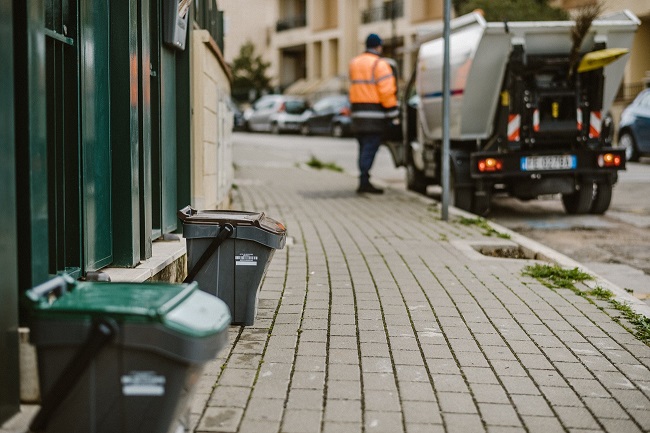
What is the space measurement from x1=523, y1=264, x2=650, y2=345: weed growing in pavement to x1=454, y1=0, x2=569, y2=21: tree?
855 inches

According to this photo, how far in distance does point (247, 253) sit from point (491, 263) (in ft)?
10.9

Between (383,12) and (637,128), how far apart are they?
28.3 m

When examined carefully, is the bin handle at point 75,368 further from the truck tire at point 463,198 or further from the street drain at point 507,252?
the truck tire at point 463,198

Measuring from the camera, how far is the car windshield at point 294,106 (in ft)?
126

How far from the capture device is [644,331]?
18.9 ft

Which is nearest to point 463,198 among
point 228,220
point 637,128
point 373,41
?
point 373,41

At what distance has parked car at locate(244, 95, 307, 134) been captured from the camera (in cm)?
3812

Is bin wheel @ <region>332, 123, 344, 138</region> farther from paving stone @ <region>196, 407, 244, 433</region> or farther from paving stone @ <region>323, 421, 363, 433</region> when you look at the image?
paving stone @ <region>323, 421, 363, 433</region>

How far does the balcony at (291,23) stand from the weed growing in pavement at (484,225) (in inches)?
1849

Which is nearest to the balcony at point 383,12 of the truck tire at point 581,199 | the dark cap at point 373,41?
the dark cap at point 373,41

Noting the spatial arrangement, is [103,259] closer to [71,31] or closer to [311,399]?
A: [71,31]

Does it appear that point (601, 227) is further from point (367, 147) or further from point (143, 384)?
point (143, 384)

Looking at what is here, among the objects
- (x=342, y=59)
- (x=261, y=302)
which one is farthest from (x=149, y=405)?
(x=342, y=59)

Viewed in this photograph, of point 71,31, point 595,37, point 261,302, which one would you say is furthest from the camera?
point 595,37
